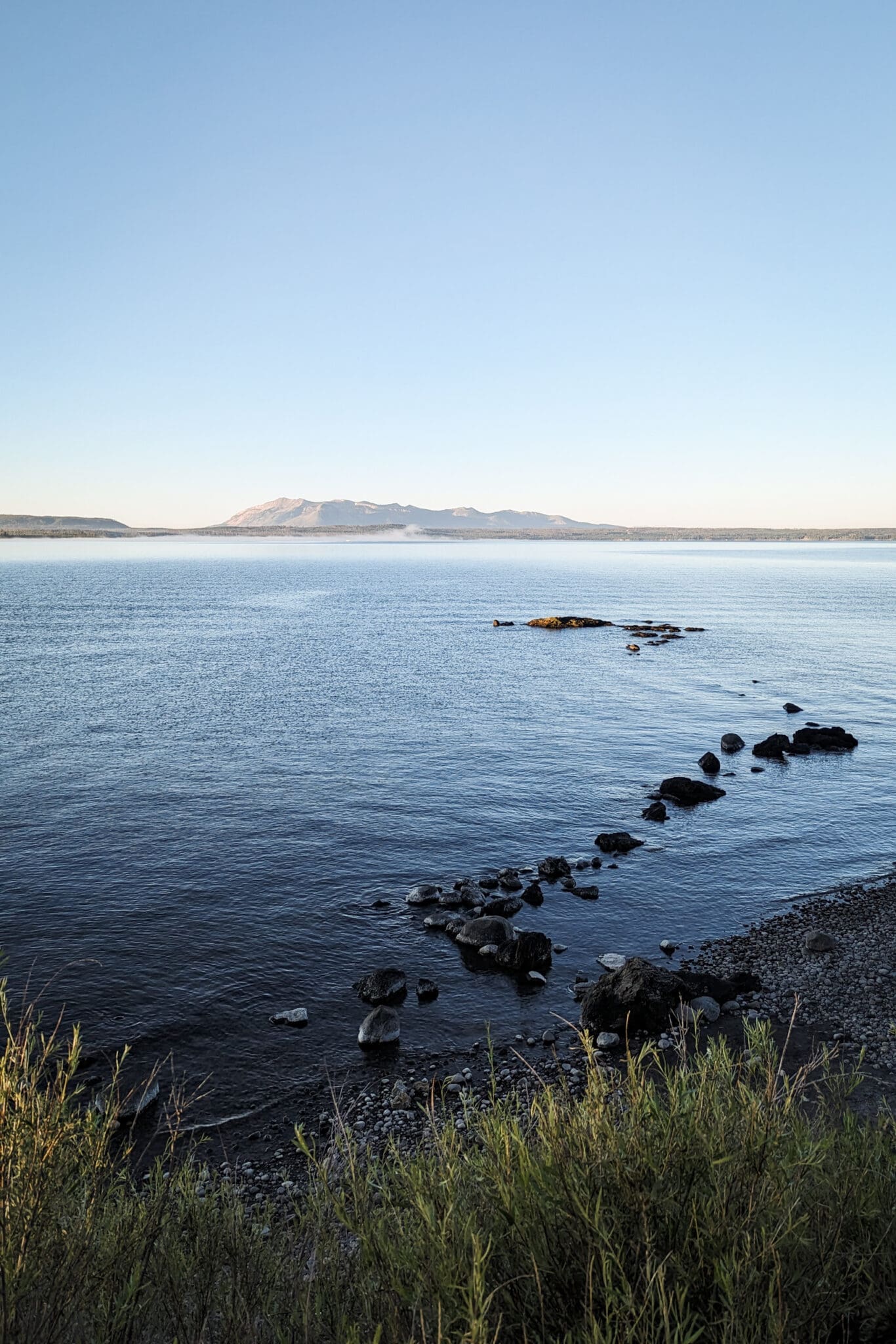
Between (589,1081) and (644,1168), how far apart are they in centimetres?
80

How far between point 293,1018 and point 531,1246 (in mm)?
14433

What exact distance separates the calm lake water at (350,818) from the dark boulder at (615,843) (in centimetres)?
57

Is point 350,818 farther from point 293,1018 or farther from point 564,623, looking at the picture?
point 564,623

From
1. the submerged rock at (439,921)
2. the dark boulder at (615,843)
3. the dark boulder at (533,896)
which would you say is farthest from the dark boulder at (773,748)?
the submerged rock at (439,921)

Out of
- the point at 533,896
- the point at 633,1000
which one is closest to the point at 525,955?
the point at 633,1000

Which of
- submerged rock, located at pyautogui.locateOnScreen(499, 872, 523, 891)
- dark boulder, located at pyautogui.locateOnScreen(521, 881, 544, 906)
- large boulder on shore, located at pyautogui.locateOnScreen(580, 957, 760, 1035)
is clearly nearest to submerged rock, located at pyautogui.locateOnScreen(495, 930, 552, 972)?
large boulder on shore, located at pyautogui.locateOnScreen(580, 957, 760, 1035)

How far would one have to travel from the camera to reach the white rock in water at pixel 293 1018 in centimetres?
1833

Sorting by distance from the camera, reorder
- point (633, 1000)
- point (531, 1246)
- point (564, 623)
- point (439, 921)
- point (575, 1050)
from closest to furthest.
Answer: point (531, 1246) → point (575, 1050) → point (633, 1000) → point (439, 921) → point (564, 623)

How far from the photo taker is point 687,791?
34.2 meters

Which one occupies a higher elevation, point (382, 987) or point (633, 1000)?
point (633, 1000)

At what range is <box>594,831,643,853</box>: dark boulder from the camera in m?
29.0

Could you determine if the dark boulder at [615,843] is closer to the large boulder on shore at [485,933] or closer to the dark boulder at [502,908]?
the dark boulder at [502,908]

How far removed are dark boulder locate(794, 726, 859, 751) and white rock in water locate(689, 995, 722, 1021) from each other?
2745cm

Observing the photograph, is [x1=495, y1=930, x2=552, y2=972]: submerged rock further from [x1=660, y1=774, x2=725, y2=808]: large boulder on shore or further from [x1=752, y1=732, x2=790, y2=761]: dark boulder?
[x1=752, y1=732, x2=790, y2=761]: dark boulder
